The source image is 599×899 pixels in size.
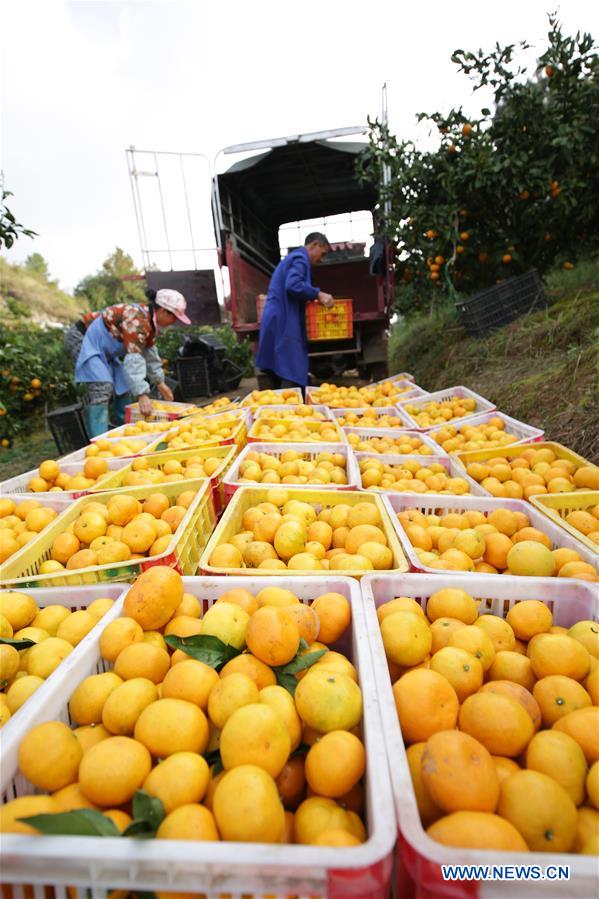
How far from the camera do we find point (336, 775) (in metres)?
1.00

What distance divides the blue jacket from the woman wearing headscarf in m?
1.42

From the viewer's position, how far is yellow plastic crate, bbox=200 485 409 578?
173 centimetres

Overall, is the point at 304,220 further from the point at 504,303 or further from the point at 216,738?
the point at 216,738

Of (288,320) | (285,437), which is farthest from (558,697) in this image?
(288,320)

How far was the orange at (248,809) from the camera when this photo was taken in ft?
2.80

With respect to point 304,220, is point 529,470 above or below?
below

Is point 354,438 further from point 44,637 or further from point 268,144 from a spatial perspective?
point 268,144

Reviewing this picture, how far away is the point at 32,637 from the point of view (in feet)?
5.27

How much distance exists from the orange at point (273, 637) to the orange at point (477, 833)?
1.70 feet

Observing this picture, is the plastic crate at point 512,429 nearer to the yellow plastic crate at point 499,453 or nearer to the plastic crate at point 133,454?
the yellow plastic crate at point 499,453

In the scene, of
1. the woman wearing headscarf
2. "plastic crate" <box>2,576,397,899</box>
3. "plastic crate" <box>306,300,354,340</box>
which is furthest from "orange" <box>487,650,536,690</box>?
"plastic crate" <box>306,300,354,340</box>

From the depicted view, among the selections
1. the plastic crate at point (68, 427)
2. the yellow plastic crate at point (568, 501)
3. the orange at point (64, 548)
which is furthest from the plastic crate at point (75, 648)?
the plastic crate at point (68, 427)

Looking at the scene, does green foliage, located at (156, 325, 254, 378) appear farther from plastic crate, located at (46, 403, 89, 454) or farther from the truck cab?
plastic crate, located at (46, 403, 89, 454)

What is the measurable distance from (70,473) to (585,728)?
3424 mm
